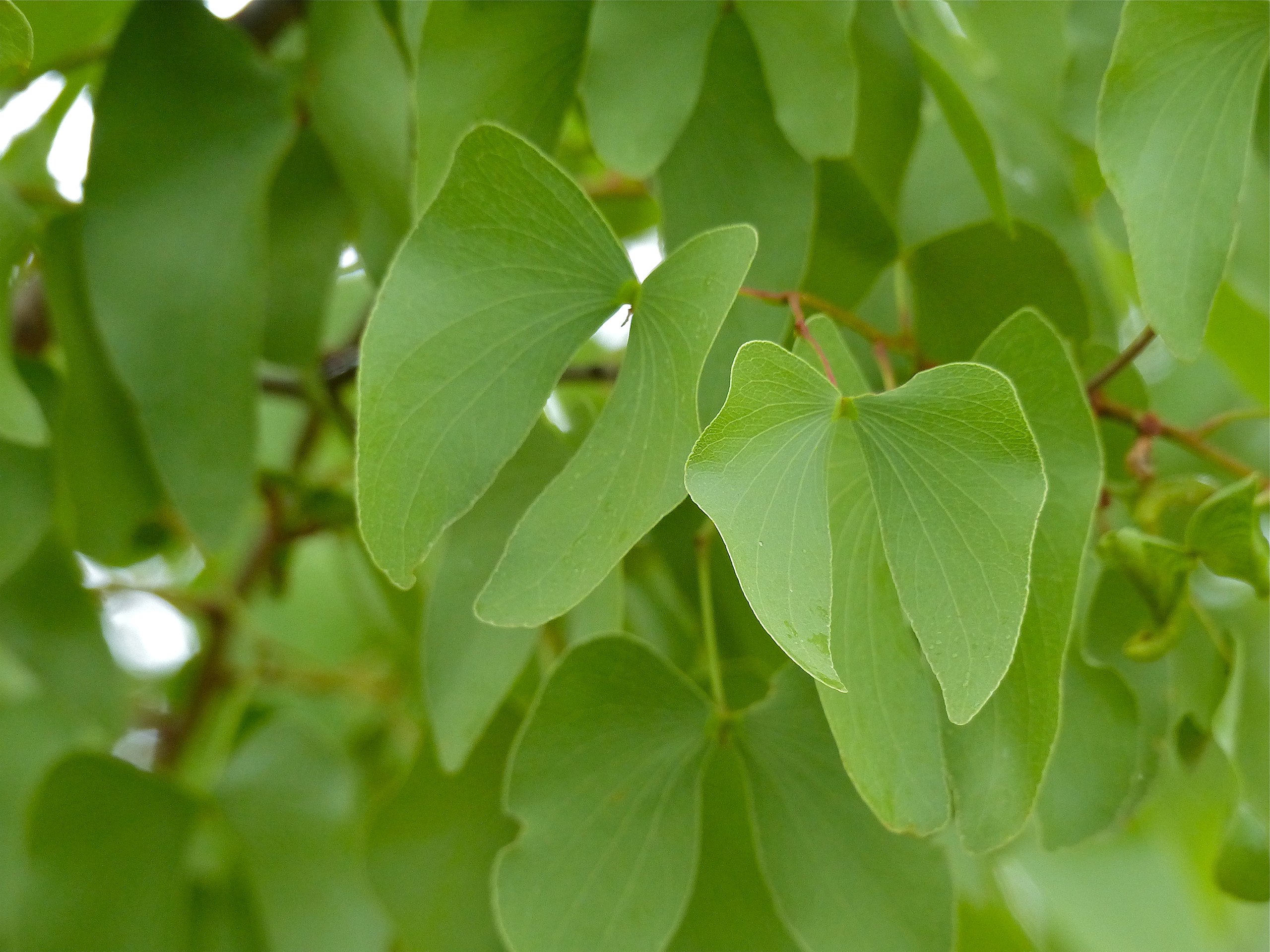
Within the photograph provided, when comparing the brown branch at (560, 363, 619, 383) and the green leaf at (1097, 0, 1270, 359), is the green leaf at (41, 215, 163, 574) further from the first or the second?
the green leaf at (1097, 0, 1270, 359)

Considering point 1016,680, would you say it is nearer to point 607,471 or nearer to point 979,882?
point 607,471

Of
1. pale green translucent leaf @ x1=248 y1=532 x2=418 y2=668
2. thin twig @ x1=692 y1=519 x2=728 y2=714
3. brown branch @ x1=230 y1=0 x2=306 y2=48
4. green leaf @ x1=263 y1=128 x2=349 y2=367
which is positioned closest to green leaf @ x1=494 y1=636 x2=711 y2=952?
thin twig @ x1=692 y1=519 x2=728 y2=714

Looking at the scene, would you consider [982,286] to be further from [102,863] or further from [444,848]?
[102,863]

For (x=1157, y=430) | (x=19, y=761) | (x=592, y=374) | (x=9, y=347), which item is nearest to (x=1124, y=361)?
(x=1157, y=430)

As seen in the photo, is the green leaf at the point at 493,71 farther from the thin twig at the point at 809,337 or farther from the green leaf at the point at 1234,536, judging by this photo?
the green leaf at the point at 1234,536

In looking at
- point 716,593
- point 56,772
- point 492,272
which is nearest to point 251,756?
point 56,772
